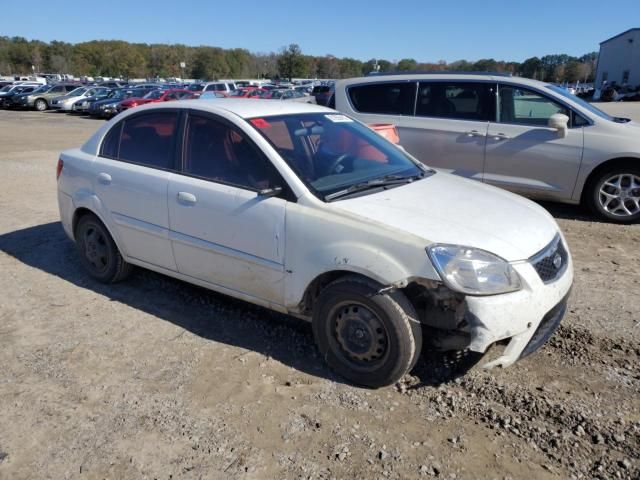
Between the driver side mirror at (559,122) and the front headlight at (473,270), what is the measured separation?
420cm

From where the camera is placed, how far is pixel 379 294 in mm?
3021

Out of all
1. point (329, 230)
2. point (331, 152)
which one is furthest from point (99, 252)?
point (329, 230)

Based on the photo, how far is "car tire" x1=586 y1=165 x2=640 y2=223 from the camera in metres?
6.46

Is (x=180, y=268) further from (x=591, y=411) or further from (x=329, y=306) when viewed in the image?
(x=591, y=411)

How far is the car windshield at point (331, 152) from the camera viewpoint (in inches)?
141

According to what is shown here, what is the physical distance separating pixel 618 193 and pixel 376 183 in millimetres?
4306

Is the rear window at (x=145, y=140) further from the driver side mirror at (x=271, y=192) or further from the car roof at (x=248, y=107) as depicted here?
the driver side mirror at (x=271, y=192)

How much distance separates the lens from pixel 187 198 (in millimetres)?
3879

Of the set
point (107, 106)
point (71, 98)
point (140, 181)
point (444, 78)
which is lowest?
point (107, 106)

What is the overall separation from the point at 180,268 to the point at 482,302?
7.57ft

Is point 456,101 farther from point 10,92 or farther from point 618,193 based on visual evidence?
point 10,92

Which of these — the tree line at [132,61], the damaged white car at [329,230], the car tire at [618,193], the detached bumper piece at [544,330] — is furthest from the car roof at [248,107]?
the tree line at [132,61]

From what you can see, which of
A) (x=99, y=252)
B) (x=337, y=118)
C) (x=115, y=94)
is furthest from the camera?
(x=115, y=94)

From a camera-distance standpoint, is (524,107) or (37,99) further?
(37,99)
